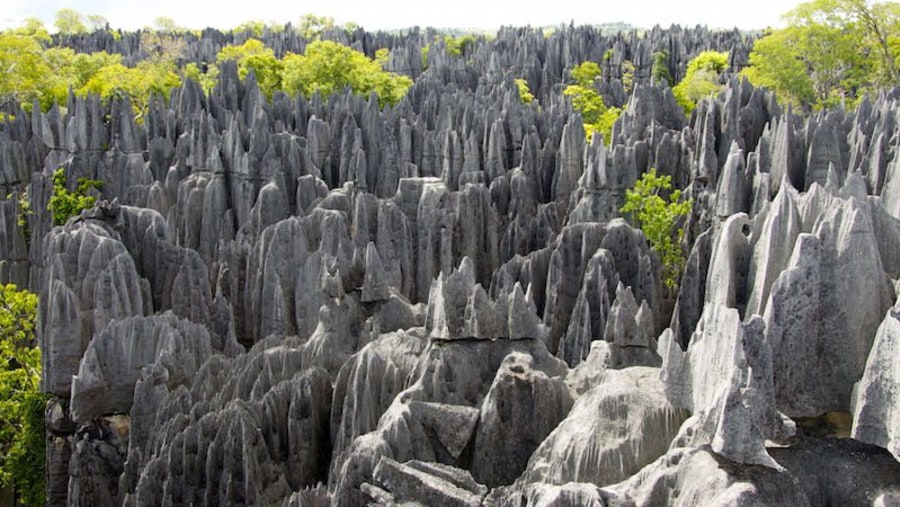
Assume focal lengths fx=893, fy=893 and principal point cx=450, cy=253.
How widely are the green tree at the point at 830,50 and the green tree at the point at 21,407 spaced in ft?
134

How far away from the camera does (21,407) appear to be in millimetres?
18672

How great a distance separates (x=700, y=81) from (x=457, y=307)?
45.3 meters

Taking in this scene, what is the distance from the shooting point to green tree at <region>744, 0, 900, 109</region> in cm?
4912

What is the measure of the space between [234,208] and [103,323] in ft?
34.6

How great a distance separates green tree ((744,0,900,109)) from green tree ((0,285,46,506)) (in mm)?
40959

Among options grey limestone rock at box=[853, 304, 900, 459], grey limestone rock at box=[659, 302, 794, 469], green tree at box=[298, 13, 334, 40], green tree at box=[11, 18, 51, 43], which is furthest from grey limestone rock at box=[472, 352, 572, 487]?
green tree at box=[298, 13, 334, 40]

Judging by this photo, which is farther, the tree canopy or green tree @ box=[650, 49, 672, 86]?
green tree @ box=[650, 49, 672, 86]

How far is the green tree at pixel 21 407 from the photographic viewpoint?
18031 mm

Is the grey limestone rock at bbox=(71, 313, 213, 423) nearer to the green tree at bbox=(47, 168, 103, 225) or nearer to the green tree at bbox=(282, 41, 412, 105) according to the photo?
the green tree at bbox=(47, 168, 103, 225)

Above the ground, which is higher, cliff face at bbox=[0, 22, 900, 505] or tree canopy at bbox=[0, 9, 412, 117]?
tree canopy at bbox=[0, 9, 412, 117]

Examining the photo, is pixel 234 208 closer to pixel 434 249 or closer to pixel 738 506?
pixel 434 249

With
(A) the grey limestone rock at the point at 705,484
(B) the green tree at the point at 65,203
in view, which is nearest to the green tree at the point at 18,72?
(B) the green tree at the point at 65,203

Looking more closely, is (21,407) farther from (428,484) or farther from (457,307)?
(428,484)

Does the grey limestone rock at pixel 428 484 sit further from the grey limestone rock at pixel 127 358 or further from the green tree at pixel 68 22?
the green tree at pixel 68 22
